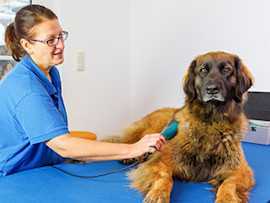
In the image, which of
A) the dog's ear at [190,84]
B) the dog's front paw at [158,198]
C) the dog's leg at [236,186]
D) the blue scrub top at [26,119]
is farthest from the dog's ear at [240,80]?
the blue scrub top at [26,119]

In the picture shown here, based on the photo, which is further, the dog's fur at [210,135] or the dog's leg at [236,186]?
the dog's fur at [210,135]

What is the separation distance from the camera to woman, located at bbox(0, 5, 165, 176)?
1179 mm

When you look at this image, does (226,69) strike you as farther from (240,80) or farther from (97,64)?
(97,64)

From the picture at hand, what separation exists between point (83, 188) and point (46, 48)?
758 millimetres

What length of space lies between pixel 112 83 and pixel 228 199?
2.57 meters

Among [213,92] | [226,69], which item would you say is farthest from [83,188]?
[226,69]

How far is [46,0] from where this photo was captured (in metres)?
2.68

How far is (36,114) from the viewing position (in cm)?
116

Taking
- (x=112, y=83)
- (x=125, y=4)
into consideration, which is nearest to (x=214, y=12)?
(x=125, y=4)

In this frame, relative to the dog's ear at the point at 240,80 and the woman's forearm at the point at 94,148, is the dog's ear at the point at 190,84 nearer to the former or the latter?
the dog's ear at the point at 240,80

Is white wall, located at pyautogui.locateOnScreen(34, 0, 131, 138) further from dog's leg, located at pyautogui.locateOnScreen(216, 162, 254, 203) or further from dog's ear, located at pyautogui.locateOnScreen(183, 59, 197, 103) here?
dog's leg, located at pyautogui.locateOnScreen(216, 162, 254, 203)

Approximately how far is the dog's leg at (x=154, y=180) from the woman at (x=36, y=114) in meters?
0.12

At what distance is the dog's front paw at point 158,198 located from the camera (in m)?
1.01

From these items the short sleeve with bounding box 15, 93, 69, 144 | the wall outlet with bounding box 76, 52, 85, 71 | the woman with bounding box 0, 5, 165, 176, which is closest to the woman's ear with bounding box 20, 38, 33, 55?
the woman with bounding box 0, 5, 165, 176
